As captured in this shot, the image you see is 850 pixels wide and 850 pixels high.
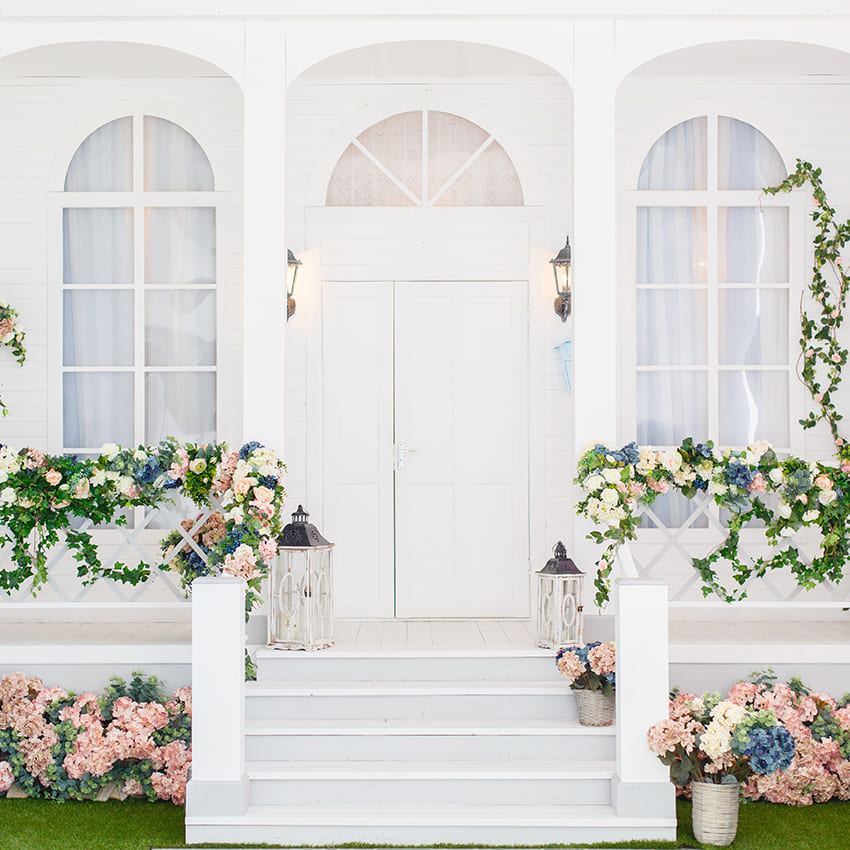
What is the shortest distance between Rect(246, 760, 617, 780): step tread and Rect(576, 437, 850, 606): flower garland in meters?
0.73

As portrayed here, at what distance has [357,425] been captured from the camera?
579 cm

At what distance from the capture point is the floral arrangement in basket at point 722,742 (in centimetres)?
396

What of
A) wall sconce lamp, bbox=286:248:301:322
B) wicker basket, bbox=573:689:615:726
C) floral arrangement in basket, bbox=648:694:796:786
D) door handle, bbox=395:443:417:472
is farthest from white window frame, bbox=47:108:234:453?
floral arrangement in basket, bbox=648:694:796:786

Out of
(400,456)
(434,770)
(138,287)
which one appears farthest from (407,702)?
(138,287)

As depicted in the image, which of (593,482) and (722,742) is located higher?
(593,482)

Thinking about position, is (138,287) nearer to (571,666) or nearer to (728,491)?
(571,666)

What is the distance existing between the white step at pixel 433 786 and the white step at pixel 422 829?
0.12m

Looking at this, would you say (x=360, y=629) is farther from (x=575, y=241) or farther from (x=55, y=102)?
(x=55, y=102)

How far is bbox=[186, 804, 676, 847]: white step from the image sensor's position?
3994 mm

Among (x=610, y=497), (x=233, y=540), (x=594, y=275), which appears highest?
(x=594, y=275)

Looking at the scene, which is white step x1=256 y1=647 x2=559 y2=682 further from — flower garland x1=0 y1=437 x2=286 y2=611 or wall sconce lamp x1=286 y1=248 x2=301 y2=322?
wall sconce lamp x1=286 y1=248 x2=301 y2=322

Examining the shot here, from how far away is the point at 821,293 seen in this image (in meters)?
5.73

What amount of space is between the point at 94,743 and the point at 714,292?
4078 millimetres

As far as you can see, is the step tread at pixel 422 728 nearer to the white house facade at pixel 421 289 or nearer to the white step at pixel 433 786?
the white step at pixel 433 786
